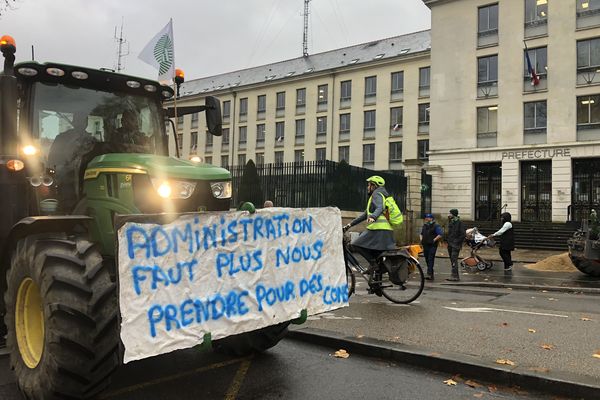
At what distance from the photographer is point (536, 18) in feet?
104

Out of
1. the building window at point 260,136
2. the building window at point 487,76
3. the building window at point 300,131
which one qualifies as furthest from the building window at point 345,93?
the building window at point 487,76

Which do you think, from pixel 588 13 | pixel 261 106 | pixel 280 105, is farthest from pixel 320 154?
pixel 588 13

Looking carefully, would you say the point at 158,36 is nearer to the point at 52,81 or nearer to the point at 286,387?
the point at 52,81

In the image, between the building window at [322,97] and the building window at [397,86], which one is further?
the building window at [322,97]

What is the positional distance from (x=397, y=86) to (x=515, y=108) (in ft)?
61.4

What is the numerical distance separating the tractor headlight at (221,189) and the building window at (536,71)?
3087 cm

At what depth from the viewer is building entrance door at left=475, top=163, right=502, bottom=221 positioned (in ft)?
105

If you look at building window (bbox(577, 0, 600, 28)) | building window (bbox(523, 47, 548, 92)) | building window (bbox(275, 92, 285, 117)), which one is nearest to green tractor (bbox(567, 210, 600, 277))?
building window (bbox(523, 47, 548, 92))

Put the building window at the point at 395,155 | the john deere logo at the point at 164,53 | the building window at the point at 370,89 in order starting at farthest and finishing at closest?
the building window at the point at 370,89 < the building window at the point at 395,155 < the john deere logo at the point at 164,53

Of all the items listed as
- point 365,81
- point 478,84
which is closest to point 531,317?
point 478,84

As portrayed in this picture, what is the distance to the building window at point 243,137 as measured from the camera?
60.7 metres

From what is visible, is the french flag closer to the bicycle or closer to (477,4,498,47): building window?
(477,4,498,47): building window

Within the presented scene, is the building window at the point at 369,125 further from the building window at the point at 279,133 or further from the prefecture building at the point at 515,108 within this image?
the prefecture building at the point at 515,108

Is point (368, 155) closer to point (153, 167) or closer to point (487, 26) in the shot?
point (487, 26)
